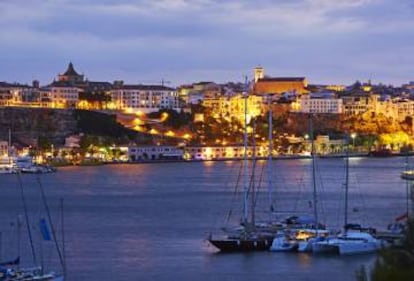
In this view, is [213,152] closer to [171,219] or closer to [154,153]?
[154,153]

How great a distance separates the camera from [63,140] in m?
44.6

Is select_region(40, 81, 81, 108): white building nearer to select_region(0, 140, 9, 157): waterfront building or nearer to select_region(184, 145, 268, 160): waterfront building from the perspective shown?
select_region(184, 145, 268, 160): waterfront building

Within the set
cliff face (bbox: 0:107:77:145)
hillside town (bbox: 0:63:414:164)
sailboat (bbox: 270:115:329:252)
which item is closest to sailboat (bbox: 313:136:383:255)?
sailboat (bbox: 270:115:329:252)

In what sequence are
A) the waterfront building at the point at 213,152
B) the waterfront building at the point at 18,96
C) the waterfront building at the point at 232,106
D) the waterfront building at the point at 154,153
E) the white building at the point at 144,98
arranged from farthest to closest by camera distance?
1. the waterfront building at the point at 232,106
2. the white building at the point at 144,98
3. the waterfront building at the point at 18,96
4. the waterfront building at the point at 213,152
5. the waterfront building at the point at 154,153

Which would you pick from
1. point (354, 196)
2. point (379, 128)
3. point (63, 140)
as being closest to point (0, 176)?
point (63, 140)

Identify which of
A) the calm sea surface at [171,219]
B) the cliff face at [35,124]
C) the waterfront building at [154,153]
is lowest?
the calm sea surface at [171,219]

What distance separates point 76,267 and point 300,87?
175ft

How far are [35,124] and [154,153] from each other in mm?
5209

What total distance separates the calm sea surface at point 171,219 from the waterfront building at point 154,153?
40.4 feet

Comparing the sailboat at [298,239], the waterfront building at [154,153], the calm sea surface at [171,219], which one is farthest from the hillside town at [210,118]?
the sailboat at [298,239]

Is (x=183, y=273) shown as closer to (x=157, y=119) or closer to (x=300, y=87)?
(x=157, y=119)

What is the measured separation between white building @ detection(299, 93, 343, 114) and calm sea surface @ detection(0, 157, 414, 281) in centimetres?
2839

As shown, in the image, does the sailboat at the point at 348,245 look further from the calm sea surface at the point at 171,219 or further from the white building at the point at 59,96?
the white building at the point at 59,96

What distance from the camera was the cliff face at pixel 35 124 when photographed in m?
44.5
